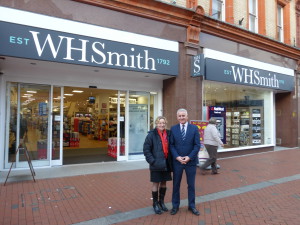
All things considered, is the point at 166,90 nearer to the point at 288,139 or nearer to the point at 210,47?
A: the point at 210,47

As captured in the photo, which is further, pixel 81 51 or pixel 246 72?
pixel 246 72

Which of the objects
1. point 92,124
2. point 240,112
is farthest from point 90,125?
point 240,112

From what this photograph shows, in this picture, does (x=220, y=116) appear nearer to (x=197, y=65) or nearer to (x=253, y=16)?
(x=197, y=65)

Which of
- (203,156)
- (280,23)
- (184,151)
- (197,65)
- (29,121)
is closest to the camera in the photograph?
(184,151)

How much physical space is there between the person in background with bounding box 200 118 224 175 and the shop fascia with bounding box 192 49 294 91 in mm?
2315

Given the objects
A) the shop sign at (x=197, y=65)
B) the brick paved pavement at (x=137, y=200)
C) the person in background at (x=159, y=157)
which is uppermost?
the shop sign at (x=197, y=65)

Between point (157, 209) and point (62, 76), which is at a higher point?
point (62, 76)

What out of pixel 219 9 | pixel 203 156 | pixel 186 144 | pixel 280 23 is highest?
pixel 280 23

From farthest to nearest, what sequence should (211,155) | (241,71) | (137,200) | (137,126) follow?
(241,71), (137,126), (211,155), (137,200)

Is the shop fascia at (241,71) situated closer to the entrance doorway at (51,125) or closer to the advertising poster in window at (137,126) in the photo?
the entrance doorway at (51,125)

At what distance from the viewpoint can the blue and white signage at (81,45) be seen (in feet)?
20.2

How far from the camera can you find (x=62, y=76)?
7.84m

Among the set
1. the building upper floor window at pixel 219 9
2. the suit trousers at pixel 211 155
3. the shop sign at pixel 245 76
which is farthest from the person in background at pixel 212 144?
the building upper floor window at pixel 219 9

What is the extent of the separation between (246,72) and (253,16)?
3.14m
